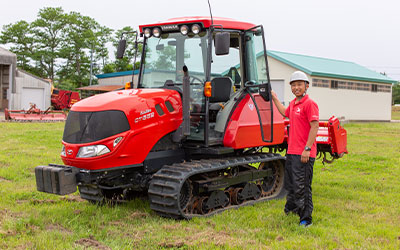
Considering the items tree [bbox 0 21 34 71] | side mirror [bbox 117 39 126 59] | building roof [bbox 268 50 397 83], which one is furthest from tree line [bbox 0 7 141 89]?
side mirror [bbox 117 39 126 59]

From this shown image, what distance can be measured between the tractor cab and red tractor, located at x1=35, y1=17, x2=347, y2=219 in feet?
0.05

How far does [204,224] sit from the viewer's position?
5879 mm

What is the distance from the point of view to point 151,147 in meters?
6.06

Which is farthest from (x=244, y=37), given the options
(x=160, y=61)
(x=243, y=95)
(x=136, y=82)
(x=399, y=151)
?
(x=399, y=151)

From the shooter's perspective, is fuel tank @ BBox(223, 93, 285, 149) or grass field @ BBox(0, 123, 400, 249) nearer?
grass field @ BBox(0, 123, 400, 249)

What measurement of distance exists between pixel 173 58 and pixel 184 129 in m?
1.32

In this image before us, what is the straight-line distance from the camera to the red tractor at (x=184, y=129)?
5652mm

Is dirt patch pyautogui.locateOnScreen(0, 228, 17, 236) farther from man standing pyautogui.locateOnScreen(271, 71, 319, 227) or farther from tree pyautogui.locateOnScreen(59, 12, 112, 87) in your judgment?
tree pyautogui.locateOnScreen(59, 12, 112, 87)

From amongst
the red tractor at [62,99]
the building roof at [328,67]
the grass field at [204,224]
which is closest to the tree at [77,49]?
the red tractor at [62,99]

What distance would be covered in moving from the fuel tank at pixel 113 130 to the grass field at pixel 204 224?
0.84 meters

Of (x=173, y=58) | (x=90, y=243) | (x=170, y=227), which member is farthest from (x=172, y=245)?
(x=173, y=58)

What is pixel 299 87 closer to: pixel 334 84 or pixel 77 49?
pixel 334 84

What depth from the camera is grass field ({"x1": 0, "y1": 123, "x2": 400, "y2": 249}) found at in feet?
16.5

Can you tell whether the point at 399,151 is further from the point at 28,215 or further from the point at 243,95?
the point at 28,215
